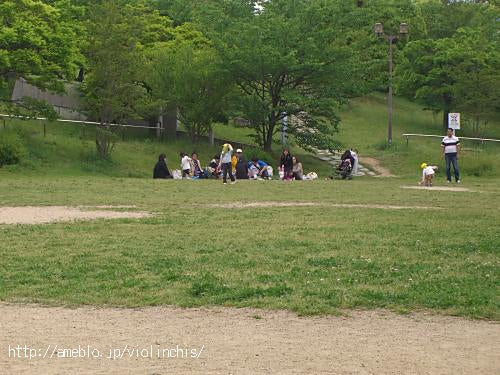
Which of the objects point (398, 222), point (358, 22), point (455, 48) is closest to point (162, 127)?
point (358, 22)

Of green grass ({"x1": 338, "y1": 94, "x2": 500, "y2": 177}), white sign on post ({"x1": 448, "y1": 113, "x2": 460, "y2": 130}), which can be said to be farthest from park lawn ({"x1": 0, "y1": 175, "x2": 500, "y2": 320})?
white sign on post ({"x1": 448, "y1": 113, "x2": 460, "y2": 130})

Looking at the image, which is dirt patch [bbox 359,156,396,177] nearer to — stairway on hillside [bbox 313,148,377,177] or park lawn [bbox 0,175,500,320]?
stairway on hillside [bbox 313,148,377,177]

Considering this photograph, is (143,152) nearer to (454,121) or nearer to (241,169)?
(241,169)

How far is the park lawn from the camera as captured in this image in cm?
778

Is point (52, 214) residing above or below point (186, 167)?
below

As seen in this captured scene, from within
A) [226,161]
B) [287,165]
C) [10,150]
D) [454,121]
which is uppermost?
[454,121]

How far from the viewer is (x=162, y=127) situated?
4119 cm

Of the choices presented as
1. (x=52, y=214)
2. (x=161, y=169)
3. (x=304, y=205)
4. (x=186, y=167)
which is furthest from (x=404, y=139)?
(x=52, y=214)

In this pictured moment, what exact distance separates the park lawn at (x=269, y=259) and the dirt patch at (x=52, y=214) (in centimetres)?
63

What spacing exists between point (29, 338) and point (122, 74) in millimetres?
27410

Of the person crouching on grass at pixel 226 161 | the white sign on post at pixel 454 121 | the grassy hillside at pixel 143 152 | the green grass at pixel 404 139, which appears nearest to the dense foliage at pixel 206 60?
the grassy hillside at pixel 143 152

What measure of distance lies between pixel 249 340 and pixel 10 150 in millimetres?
24783

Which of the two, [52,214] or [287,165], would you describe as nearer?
[52,214]

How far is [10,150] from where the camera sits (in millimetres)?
29641
